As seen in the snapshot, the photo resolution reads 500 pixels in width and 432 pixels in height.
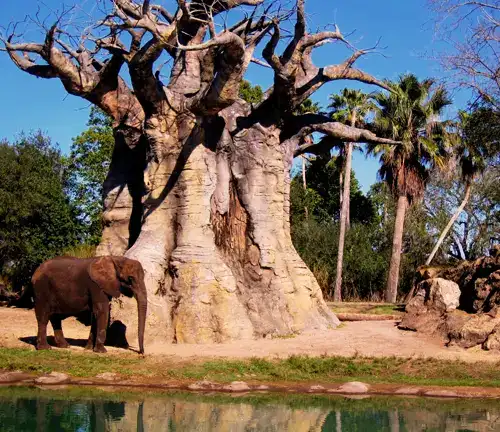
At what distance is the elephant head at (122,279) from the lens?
48.1 ft

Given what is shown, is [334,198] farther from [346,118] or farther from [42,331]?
[42,331]

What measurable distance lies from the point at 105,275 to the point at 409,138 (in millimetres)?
21954

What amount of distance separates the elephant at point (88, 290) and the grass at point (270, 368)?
66 centimetres

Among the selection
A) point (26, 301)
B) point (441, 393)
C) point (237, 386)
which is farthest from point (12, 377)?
point (26, 301)

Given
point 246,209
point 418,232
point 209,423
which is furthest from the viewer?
point 418,232

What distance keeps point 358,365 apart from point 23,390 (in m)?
5.75

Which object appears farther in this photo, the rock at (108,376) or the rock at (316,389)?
the rock at (108,376)

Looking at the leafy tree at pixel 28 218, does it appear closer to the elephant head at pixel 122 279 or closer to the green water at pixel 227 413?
the elephant head at pixel 122 279

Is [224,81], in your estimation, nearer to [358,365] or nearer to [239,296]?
[239,296]

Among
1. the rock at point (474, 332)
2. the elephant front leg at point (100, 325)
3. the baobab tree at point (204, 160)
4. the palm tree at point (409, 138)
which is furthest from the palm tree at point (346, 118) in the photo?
the elephant front leg at point (100, 325)

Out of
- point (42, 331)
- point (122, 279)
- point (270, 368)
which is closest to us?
point (270, 368)

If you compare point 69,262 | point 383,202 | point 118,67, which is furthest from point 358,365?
point 383,202

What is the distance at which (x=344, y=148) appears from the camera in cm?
4069

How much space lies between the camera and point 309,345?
16344mm
